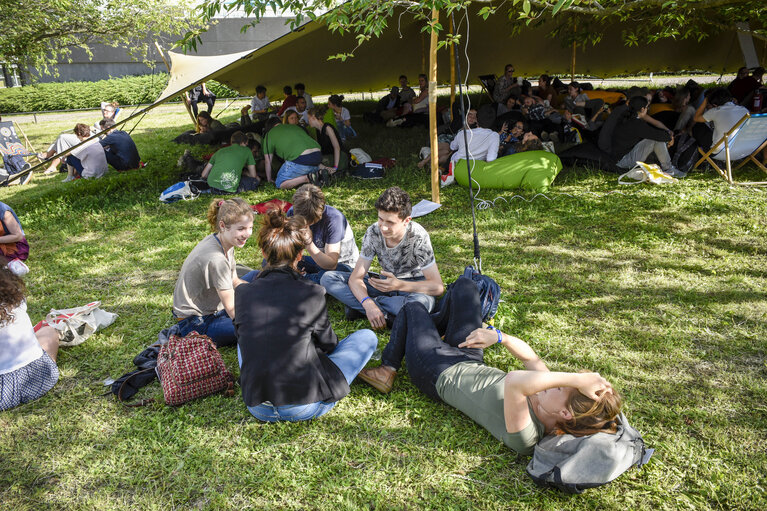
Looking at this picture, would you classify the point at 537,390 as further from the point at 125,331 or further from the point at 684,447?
the point at 125,331

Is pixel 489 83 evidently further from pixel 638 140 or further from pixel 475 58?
pixel 638 140

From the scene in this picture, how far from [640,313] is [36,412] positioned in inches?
170

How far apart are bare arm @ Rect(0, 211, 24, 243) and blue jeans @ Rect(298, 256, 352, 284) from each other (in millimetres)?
2819

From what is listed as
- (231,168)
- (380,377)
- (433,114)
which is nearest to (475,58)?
(433,114)

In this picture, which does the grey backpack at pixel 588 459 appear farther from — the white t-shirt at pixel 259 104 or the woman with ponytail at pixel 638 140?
the white t-shirt at pixel 259 104

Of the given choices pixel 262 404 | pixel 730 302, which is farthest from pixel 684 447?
pixel 262 404

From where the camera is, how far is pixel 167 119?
54.0 ft

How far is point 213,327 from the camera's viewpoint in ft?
11.6

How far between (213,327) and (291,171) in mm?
4475

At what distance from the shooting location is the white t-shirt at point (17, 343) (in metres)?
2.92

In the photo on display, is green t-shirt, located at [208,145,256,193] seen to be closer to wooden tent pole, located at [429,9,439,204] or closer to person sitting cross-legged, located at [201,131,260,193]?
person sitting cross-legged, located at [201,131,260,193]

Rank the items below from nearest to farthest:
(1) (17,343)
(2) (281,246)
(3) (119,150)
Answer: (2) (281,246)
(1) (17,343)
(3) (119,150)

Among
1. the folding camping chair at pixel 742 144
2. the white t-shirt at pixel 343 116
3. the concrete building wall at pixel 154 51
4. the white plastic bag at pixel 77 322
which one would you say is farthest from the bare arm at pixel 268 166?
the concrete building wall at pixel 154 51

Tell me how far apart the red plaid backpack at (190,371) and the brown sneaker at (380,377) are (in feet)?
2.85
